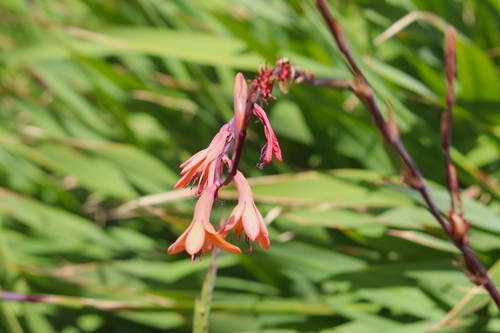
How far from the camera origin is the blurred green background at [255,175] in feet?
3.49

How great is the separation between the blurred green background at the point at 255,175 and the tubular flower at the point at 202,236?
499 millimetres

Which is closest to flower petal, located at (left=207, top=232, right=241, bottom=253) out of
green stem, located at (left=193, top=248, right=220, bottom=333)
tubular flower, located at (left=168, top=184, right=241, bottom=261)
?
tubular flower, located at (left=168, top=184, right=241, bottom=261)

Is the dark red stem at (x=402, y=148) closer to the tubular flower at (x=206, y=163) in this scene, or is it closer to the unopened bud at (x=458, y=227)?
the unopened bud at (x=458, y=227)

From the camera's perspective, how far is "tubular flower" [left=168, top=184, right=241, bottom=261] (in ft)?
1.30

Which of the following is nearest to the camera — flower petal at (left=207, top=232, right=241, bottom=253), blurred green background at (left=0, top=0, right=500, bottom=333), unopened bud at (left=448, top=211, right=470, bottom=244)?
flower petal at (left=207, top=232, right=241, bottom=253)

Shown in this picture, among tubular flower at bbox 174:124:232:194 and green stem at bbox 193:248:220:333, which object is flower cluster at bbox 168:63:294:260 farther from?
green stem at bbox 193:248:220:333

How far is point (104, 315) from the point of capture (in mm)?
1284

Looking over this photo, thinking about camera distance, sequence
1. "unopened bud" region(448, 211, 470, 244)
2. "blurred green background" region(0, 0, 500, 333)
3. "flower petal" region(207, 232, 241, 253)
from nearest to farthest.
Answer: "flower petal" region(207, 232, 241, 253), "unopened bud" region(448, 211, 470, 244), "blurred green background" region(0, 0, 500, 333)

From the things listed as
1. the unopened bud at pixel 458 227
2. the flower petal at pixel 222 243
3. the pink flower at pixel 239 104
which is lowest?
the flower petal at pixel 222 243

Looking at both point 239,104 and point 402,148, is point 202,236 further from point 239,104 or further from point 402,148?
point 402,148

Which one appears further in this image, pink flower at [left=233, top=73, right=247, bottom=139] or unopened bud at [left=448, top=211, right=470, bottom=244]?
unopened bud at [left=448, top=211, right=470, bottom=244]

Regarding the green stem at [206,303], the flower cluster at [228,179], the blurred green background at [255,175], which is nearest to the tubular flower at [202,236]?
the flower cluster at [228,179]

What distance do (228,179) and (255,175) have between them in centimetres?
100

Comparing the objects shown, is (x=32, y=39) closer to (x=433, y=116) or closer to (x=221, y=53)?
(x=221, y=53)
